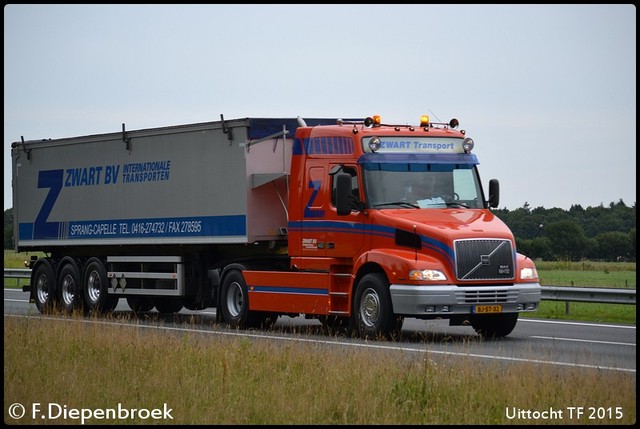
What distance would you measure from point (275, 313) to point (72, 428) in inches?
464

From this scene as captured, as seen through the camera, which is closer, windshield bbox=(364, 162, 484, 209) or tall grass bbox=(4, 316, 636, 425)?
tall grass bbox=(4, 316, 636, 425)

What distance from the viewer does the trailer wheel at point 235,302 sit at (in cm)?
2212

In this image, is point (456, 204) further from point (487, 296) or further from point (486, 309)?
point (486, 309)

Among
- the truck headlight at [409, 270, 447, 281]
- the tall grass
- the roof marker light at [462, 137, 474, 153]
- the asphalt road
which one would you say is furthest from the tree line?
the tall grass

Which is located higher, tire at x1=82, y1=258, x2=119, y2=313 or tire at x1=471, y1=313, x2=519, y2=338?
tire at x1=82, y1=258, x2=119, y2=313

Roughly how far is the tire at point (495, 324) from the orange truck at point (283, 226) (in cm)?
2

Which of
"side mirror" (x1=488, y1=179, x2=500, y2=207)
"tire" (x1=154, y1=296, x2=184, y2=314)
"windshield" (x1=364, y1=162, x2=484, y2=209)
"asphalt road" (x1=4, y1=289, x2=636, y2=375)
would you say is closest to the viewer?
"asphalt road" (x1=4, y1=289, x2=636, y2=375)

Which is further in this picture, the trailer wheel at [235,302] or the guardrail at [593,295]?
the guardrail at [593,295]

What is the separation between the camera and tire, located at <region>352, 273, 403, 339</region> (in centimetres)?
1922

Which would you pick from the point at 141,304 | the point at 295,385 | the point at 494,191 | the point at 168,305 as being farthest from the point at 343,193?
the point at 141,304

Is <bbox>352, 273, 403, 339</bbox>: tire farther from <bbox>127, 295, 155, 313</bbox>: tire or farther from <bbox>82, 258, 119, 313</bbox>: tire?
<bbox>127, 295, 155, 313</bbox>: tire

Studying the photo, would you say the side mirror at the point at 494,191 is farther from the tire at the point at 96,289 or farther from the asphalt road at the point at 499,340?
the tire at the point at 96,289

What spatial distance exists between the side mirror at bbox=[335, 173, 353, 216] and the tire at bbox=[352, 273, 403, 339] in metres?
1.08

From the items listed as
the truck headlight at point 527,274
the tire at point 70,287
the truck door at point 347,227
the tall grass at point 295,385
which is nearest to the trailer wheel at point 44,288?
the tire at point 70,287
